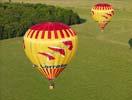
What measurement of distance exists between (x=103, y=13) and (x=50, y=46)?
21.5m

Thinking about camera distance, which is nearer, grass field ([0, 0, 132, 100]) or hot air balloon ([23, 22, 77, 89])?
hot air balloon ([23, 22, 77, 89])

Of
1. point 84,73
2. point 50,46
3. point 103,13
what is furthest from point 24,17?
point 50,46

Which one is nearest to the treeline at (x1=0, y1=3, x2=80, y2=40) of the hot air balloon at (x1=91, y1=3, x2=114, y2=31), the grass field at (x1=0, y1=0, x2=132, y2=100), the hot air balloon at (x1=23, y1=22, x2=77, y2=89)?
the grass field at (x1=0, y1=0, x2=132, y2=100)

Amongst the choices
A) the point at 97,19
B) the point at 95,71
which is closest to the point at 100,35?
the point at 97,19

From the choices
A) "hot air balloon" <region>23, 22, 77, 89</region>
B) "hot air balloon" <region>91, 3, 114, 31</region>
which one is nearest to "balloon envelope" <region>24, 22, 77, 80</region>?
"hot air balloon" <region>23, 22, 77, 89</region>

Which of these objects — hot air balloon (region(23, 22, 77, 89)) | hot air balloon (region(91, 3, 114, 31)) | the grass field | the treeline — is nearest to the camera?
hot air balloon (region(23, 22, 77, 89))

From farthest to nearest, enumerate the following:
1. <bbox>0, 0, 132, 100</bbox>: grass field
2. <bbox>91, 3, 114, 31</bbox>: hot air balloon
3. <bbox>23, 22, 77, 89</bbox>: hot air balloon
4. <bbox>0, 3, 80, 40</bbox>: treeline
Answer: <bbox>91, 3, 114, 31</bbox>: hot air balloon, <bbox>0, 3, 80, 40</bbox>: treeline, <bbox>0, 0, 132, 100</bbox>: grass field, <bbox>23, 22, 77, 89</bbox>: hot air balloon

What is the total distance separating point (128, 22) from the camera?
173 ft

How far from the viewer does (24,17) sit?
45938 mm

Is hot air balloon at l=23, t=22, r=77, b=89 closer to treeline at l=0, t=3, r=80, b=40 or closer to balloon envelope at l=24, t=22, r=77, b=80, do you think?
balloon envelope at l=24, t=22, r=77, b=80

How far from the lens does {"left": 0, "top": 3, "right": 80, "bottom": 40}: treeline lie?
139ft

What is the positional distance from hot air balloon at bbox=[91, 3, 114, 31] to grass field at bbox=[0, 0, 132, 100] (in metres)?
1.10

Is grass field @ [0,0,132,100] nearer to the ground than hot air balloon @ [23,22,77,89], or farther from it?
nearer to the ground

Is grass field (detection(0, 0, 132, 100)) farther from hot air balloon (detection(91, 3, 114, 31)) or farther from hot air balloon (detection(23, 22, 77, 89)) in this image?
hot air balloon (detection(23, 22, 77, 89))
